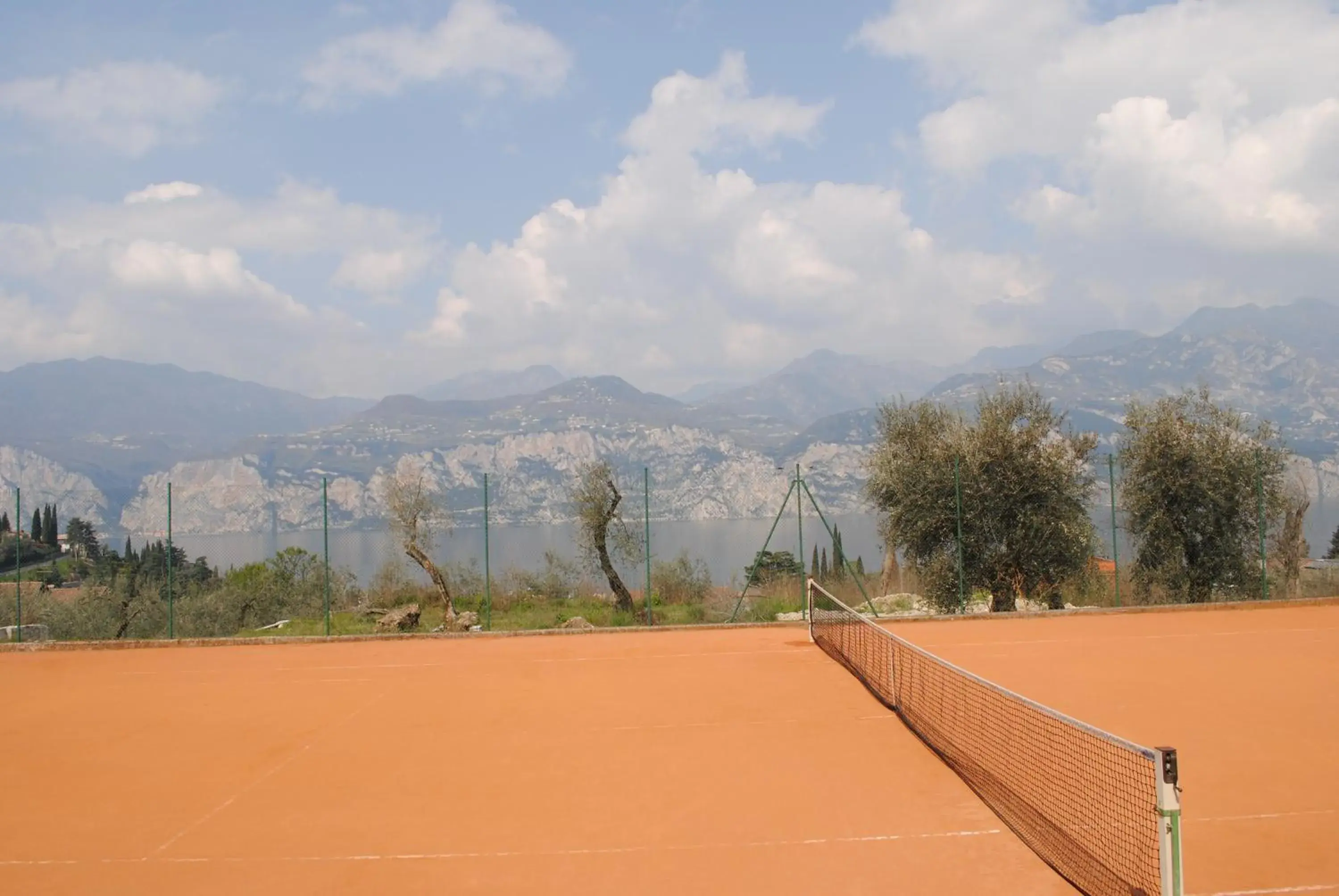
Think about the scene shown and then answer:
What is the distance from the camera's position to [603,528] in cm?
2253

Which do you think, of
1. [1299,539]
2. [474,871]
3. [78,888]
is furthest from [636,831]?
[1299,539]

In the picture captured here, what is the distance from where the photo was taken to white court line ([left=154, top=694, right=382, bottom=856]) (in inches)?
252

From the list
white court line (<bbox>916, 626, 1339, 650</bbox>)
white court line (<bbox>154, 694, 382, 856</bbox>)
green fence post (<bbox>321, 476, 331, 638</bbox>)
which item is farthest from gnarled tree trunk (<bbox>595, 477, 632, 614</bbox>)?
white court line (<bbox>154, 694, 382, 856</bbox>)

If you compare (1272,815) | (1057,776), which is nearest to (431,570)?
(1057,776)

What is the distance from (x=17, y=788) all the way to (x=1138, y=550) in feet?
61.4

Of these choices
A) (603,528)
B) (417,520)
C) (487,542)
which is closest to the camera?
(487,542)

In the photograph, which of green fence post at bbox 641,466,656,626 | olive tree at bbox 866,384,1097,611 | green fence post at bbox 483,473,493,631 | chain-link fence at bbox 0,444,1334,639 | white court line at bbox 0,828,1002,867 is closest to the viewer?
white court line at bbox 0,828,1002,867

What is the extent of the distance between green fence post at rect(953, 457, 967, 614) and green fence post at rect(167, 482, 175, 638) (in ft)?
43.8

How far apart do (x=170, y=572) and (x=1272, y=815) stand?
1613 centimetres

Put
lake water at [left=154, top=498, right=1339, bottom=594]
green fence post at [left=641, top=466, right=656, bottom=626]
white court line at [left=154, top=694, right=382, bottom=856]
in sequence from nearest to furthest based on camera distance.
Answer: white court line at [left=154, top=694, right=382, bottom=856] < green fence post at [left=641, top=466, right=656, bottom=626] < lake water at [left=154, top=498, right=1339, bottom=594]

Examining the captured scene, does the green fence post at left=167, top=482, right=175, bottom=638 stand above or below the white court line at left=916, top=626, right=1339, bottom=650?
above

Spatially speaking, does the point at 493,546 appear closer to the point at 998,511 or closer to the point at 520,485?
the point at 998,511

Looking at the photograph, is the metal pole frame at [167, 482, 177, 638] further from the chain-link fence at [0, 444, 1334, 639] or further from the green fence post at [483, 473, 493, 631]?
the green fence post at [483, 473, 493, 631]

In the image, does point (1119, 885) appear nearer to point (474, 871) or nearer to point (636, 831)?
point (636, 831)
